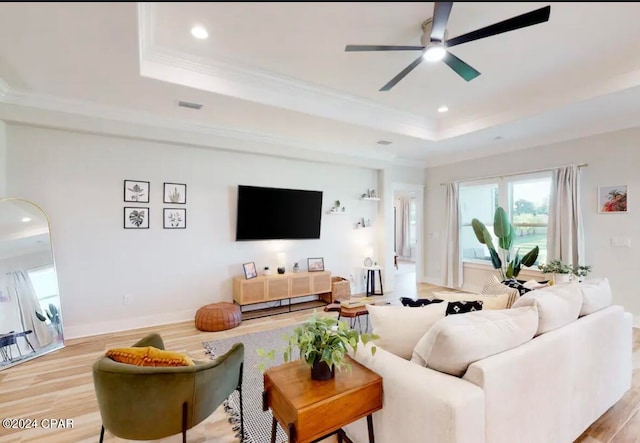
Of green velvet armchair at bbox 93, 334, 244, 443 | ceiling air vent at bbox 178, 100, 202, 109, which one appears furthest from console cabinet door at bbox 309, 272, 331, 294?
green velvet armchair at bbox 93, 334, 244, 443

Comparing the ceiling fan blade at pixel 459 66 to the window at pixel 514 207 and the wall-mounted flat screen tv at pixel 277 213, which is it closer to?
the wall-mounted flat screen tv at pixel 277 213

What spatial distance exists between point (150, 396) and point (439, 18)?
2909 millimetres

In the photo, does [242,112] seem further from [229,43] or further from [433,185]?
[433,185]

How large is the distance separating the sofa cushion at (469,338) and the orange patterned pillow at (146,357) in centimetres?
128

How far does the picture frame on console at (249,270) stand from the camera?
4.57 m

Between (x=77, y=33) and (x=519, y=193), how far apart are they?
6290 millimetres

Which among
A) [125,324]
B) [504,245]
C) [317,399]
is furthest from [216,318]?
[504,245]

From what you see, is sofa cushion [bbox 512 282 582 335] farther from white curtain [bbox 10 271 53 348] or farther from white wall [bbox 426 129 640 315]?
white curtain [bbox 10 271 53 348]

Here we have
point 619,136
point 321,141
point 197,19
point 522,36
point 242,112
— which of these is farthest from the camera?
point 321,141

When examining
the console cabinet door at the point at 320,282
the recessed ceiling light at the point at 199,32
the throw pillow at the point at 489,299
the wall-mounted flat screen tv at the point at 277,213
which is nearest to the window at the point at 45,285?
the wall-mounted flat screen tv at the point at 277,213

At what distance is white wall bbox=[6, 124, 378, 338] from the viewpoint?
3586mm

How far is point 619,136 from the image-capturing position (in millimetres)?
4137

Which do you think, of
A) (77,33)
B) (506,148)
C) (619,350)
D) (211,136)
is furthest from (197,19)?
(506,148)

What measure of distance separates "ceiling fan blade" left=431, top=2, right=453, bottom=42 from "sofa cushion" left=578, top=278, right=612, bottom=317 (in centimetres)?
213
